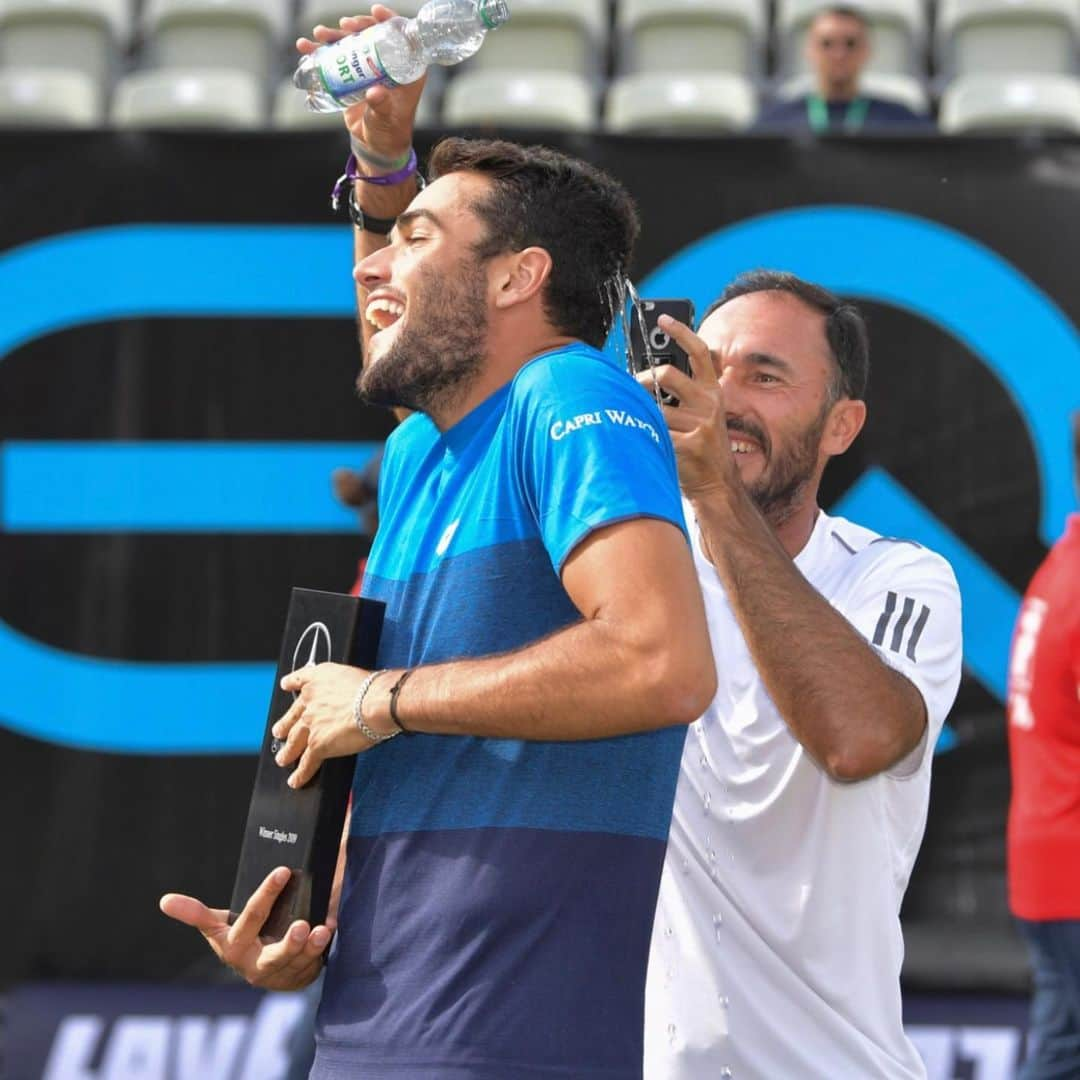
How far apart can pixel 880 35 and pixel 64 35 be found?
10.9ft

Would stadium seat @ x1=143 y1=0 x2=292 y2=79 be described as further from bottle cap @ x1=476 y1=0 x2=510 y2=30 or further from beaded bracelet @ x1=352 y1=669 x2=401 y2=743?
beaded bracelet @ x1=352 y1=669 x2=401 y2=743

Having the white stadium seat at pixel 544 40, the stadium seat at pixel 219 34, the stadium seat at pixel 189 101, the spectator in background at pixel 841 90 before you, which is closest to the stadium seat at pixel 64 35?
the stadium seat at pixel 219 34

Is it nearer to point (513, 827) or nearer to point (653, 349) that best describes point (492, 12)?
point (653, 349)

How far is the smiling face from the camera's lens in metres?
2.60

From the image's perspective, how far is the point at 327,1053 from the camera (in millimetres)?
1847

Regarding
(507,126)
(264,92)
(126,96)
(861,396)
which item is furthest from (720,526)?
(264,92)

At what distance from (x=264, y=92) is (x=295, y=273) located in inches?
108

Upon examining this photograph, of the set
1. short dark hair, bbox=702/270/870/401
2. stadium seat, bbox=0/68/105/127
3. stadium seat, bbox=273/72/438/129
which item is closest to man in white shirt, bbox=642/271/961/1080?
short dark hair, bbox=702/270/870/401

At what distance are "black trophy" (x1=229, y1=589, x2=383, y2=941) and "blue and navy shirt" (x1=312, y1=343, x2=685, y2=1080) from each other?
30 millimetres

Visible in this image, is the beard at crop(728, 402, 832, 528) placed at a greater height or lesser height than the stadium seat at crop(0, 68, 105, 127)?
lesser

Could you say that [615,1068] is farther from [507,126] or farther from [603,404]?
[507,126]

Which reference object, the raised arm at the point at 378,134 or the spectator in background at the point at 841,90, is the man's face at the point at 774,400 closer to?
the raised arm at the point at 378,134

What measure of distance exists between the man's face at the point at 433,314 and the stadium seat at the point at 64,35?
227 inches

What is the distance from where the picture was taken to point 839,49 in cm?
599
